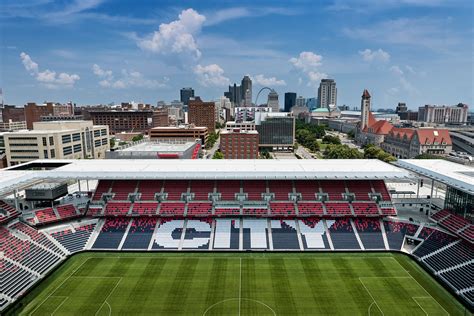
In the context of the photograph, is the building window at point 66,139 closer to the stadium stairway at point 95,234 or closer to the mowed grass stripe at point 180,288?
the stadium stairway at point 95,234

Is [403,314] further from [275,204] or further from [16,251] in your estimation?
[16,251]

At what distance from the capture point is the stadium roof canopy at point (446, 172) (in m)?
37.8

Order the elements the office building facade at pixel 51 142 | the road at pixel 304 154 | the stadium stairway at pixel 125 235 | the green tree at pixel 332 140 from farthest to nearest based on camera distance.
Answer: the green tree at pixel 332 140, the road at pixel 304 154, the office building facade at pixel 51 142, the stadium stairway at pixel 125 235

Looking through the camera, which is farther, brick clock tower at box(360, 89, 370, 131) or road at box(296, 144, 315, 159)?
brick clock tower at box(360, 89, 370, 131)

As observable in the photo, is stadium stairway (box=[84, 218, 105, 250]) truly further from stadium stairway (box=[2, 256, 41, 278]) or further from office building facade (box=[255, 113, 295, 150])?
office building facade (box=[255, 113, 295, 150])

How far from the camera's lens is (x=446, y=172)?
43.0m

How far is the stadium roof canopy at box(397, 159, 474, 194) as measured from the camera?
3775cm

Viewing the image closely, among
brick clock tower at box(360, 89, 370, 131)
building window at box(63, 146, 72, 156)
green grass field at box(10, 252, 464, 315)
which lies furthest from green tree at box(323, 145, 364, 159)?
building window at box(63, 146, 72, 156)

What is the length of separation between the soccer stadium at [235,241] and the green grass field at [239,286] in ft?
0.55

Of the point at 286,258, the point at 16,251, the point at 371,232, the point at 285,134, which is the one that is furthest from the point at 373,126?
the point at 16,251

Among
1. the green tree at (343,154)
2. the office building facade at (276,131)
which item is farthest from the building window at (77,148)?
the green tree at (343,154)

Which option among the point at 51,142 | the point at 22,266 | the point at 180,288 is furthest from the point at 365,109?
the point at 22,266

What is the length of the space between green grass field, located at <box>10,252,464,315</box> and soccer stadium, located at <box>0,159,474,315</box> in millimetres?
167

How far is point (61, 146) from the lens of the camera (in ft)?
283
